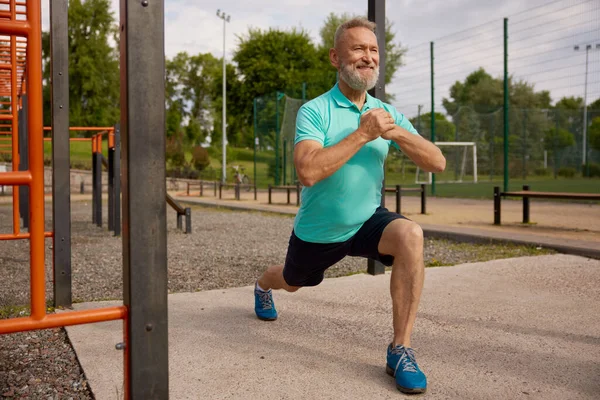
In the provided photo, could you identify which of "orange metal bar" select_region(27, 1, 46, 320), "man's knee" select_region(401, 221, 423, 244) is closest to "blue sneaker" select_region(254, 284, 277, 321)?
"man's knee" select_region(401, 221, 423, 244)

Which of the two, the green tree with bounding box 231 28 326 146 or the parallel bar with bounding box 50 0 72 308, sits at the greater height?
the green tree with bounding box 231 28 326 146

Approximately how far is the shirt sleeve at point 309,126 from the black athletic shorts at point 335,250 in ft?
1.45

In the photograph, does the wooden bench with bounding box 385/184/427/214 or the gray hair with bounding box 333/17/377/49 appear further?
the wooden bench with bounding box 385/184/427/214

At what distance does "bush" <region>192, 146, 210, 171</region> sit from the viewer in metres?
32.5

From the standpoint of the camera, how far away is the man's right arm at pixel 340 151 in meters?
2.25

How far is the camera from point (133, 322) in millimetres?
1649

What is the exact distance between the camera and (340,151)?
A: 2.28m

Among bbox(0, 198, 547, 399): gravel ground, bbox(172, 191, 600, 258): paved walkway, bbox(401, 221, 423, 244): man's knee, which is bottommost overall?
bbox(0, 198, 547, 399): gravel ground

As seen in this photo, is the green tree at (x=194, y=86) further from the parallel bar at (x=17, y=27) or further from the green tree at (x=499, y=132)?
the parallel bar at (x=17, y=27)

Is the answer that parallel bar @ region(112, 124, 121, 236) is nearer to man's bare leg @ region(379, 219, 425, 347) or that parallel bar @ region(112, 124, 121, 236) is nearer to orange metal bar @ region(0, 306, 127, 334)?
man's bare leg @ region(379, 219, 425, 347)

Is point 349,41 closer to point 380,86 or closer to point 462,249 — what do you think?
point 380,86

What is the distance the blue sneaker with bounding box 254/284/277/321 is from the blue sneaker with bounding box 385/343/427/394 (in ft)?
3.27

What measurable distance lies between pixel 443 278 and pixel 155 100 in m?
3.27

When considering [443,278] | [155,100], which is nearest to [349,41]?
[155,100]
